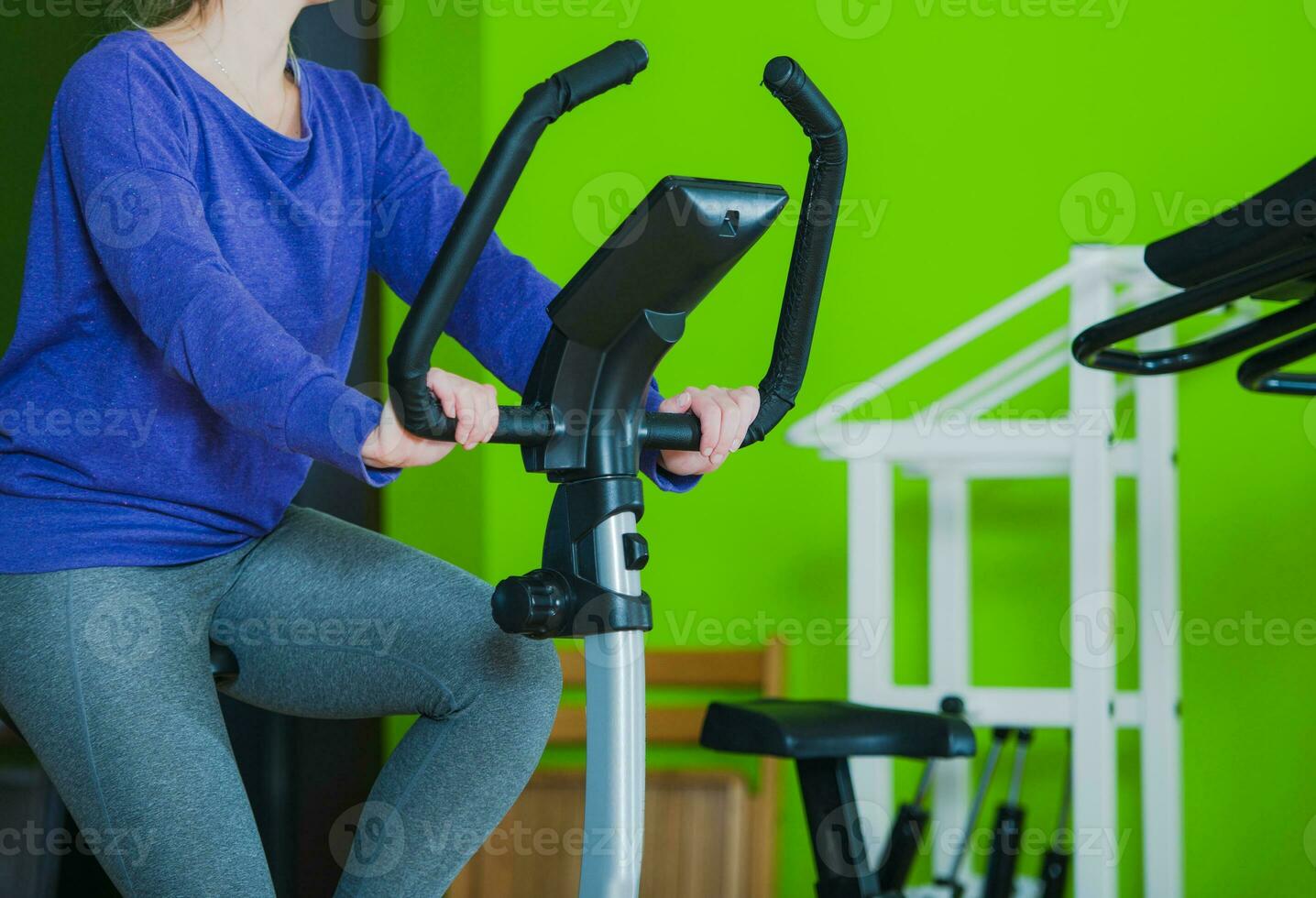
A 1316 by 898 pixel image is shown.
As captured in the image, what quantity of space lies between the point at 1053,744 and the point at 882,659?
0.65m

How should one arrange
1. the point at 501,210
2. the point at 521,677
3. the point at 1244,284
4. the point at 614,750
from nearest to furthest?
the point at 501,210 → the point at 614,750 → the point at 521,677 → the point at 1244,284

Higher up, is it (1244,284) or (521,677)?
(1244,284)

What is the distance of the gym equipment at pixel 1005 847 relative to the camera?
1.96 metres

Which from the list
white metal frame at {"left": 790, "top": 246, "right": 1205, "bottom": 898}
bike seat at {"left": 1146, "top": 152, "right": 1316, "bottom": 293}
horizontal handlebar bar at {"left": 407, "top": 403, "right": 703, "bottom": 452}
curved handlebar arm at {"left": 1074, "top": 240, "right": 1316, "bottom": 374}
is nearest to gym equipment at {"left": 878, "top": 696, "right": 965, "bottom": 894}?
white metal frame at {"left": 790, "top": 246, "right": 1205, "bottom": 898}

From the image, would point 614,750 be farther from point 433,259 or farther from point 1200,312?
point 1200,312

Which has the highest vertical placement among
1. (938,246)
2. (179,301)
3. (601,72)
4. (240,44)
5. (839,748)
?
(938,246)

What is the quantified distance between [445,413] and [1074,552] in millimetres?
1367

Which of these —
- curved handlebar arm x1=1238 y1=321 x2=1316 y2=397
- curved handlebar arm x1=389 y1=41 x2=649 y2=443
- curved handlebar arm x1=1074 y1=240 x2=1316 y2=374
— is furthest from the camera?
curved handlebar arm x1=1238 y1=321 x2=1316 y2=397

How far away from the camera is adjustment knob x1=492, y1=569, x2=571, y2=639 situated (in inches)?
31.2

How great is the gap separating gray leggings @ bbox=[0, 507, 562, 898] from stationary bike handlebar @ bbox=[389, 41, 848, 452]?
241 mm

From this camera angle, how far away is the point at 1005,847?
6.50 feet

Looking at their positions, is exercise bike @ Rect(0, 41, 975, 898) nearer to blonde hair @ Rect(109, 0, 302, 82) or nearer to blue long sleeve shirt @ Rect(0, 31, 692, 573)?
blue long sleeve shirt @ Rect(0, 31, 692, 573)

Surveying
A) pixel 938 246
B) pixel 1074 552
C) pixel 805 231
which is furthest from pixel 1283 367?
pixel 938 246

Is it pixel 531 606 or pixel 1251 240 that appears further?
pixel 1251 240
